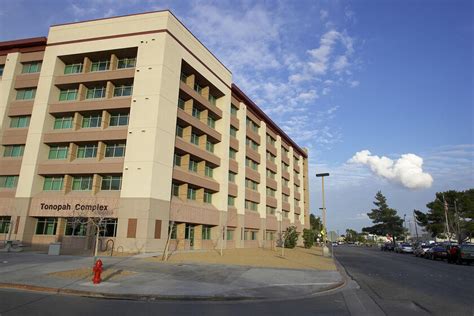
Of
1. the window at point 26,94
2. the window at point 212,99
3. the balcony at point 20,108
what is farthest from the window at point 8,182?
the window at point 212,99

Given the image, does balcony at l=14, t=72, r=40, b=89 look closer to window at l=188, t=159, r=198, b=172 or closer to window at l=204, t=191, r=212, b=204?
window at l=188, t=159, r=198, b=172

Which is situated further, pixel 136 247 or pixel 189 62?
pixel 189 62

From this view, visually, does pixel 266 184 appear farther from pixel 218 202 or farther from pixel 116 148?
pixel 116 148

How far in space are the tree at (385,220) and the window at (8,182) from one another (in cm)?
10317

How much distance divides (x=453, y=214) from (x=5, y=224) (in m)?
82.1

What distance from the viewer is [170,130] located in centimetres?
3450

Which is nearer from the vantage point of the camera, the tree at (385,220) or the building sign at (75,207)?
the building sign at (75,207)

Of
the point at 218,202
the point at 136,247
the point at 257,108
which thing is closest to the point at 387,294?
the point at 136,247

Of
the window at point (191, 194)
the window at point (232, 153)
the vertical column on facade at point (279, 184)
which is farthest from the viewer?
the vertical column on facade at point (279, 184)

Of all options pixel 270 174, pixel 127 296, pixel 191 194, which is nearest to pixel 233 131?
pixel 191 194

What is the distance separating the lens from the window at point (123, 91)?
36.8 m

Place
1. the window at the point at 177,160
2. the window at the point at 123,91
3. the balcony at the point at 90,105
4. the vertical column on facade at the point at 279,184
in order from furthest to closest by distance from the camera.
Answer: the vertical column on facade at the point at 279,184 < the window at the point at 177,160 < the window at the point at 123,91 < the balcony at the point at 90,105

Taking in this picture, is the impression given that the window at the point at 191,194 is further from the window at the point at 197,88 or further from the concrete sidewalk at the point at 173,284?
the concrete sidewalk at the point at 173,284

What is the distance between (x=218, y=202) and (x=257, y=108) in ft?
65.1
